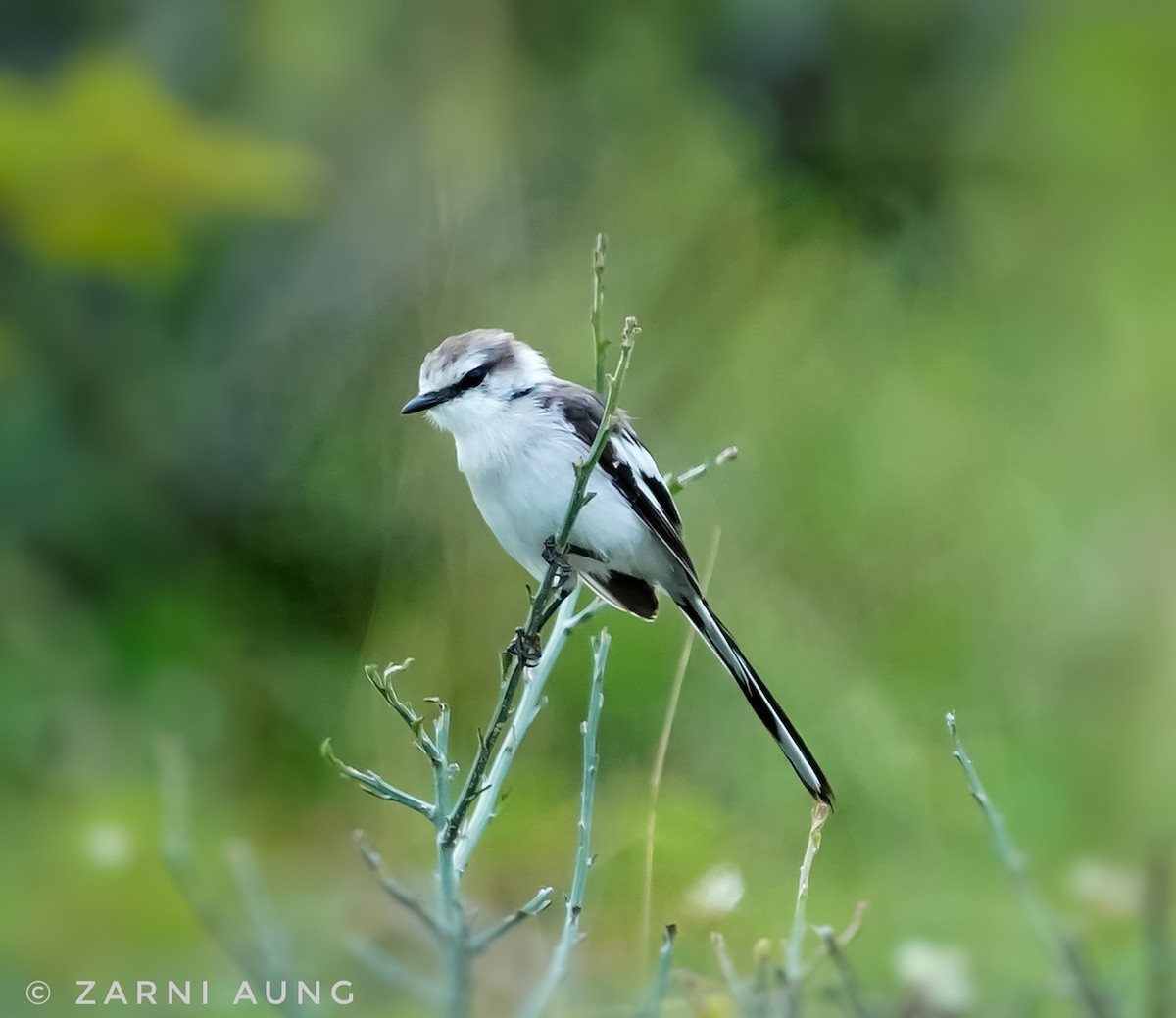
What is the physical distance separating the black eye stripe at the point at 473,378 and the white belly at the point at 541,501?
4 centimetres

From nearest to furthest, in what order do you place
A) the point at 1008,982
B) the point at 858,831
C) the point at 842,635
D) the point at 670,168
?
the point at 1008,982 → the point at 858,831 → the point at 842,635 → the point at 670,168

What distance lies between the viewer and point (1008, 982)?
3.68ft

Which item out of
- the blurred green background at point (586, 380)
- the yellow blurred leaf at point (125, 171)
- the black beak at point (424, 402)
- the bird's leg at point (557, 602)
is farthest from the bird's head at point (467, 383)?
the yellow blurred leaf at point (125, 171)

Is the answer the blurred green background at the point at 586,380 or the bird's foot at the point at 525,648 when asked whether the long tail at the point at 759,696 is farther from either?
the blurred green background at the point at 586,380

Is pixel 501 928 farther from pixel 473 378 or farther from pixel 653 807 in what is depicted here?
pixel 473 378

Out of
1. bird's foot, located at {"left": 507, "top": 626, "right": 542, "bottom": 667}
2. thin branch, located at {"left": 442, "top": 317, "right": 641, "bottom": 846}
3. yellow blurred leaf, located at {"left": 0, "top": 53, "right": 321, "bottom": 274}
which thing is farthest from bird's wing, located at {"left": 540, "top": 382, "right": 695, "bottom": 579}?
yellow blurred leaf, located at {"left": 0, "top": 53, "right": 321, "bottom": 274}

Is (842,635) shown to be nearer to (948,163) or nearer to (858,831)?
(858,831)

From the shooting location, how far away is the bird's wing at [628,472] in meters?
1.02

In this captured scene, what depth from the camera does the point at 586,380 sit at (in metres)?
1.56

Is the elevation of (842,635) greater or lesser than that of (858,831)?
greater

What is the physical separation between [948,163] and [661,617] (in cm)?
74

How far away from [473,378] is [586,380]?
0.56 meters

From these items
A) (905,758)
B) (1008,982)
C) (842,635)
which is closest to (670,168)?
(842,635)

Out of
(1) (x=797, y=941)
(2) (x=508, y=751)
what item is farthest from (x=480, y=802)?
(1) (x=797, y=941)
